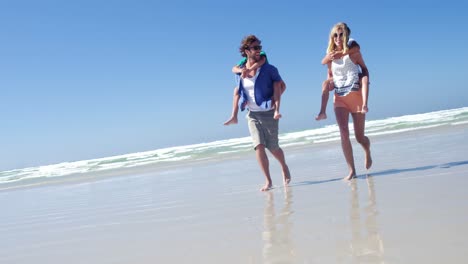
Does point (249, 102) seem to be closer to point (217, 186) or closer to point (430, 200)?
point (217, 186)

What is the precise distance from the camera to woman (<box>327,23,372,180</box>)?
4664mm

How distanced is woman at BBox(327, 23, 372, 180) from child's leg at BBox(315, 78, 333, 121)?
0.19ft

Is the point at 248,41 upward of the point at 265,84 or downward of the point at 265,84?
upward

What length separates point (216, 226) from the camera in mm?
3186

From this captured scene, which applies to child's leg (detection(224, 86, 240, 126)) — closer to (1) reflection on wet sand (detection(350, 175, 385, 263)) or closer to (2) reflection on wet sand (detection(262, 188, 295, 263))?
(2) reflection on wet sand (detection(262, 188, 295, 263))

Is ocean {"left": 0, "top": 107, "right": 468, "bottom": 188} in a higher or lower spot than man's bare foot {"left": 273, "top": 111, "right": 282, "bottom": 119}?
lower

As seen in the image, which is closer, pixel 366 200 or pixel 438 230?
pixel 438 230

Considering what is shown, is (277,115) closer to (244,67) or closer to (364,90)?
(244,67)

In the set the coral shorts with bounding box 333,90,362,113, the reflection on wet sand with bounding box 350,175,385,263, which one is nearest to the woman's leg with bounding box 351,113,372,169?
the coral shorts with bounding box 333,90,362,113

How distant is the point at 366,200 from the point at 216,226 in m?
1.19

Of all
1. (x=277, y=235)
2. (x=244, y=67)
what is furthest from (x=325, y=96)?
(x=277, y=235)

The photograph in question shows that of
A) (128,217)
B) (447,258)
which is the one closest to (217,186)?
(128,217)

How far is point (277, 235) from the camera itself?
2666 mm

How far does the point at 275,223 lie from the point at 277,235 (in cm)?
34
